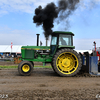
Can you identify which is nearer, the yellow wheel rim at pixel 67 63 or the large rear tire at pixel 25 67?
the large rear tire at pixel 25 67

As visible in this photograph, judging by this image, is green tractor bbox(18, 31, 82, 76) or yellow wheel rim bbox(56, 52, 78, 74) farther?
yellow wheel rim bbox(56, 52, 78, 74)

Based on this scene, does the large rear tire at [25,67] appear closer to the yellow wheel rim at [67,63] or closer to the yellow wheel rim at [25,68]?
the yellow wheel rim at [25,68]

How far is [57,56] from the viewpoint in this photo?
666 centimetres

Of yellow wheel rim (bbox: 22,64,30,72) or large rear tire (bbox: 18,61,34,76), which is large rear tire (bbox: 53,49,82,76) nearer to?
large rear tire (bbox: 18,61,34,76)

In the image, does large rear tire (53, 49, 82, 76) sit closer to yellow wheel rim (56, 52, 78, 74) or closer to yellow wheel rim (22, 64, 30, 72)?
yellow wheel rim (56, 52, 78, 74)

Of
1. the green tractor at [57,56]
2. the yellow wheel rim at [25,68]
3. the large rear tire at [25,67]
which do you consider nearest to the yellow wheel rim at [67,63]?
the green tractor at [57,56]

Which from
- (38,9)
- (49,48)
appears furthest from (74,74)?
(38,9)

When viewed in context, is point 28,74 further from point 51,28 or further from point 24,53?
point 51,28

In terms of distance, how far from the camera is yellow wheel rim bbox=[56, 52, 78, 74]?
268 inches

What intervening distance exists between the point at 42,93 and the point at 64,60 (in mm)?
3173

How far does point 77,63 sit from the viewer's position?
679cm

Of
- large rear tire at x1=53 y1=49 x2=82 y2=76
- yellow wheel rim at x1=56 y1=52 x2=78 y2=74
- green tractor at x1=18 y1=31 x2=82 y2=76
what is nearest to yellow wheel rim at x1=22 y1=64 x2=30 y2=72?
green tractor at x1=18 y1=31 x2=82 y2=76

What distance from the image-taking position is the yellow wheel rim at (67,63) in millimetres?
6809

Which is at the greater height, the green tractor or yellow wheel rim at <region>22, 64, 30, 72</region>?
the green tractor
